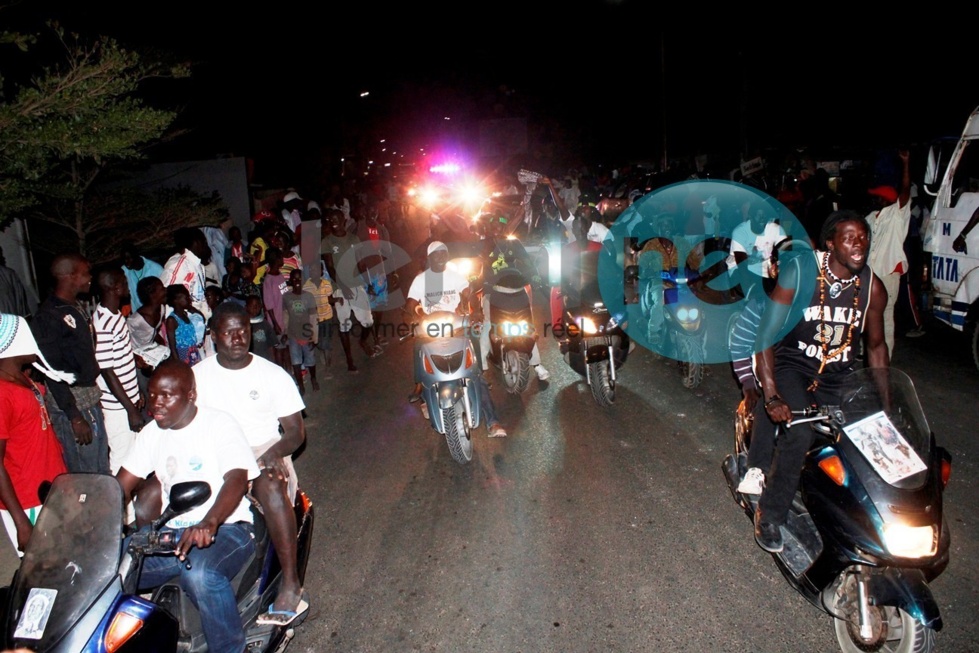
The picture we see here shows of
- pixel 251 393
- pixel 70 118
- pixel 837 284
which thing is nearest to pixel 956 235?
pixel 837 284

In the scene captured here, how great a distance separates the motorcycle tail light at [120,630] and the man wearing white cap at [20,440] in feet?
4.35

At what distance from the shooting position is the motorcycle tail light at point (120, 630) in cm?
253

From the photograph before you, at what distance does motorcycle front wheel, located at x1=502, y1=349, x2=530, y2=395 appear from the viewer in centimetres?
759

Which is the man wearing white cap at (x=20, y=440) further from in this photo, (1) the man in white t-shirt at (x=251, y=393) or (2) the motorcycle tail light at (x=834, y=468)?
(2) the motorcycle tail light at (x=834, y=468)

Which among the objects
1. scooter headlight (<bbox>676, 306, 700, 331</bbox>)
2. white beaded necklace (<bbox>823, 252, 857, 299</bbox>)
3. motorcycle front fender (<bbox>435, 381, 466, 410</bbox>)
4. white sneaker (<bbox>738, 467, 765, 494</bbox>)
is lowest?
white sneaker (<bbox>738, 467, 765, 494</bbox>)

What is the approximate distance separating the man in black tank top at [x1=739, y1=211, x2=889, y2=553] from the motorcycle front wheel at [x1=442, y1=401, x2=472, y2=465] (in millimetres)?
2576

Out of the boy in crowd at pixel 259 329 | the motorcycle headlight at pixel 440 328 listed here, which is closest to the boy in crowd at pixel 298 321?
the boy in crowd at pixel 259 329

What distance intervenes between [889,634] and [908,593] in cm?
33

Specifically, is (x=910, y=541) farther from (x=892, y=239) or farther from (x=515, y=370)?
(x=892, y=239)

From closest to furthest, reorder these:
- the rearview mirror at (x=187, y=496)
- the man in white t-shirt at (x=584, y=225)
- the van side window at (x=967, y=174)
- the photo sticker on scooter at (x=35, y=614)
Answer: the photo sticker on scooter at (x=35, y=614) → the rearview mirror at (x=187, y=496) → the van side window at (x=967, y=174) → the man in white t-shirt at (x=584, y=225)

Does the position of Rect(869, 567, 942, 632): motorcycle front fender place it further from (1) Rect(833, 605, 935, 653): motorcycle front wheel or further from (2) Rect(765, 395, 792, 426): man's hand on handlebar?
(2) Rect(765, 395, 792, 426): man's hand on handlebar

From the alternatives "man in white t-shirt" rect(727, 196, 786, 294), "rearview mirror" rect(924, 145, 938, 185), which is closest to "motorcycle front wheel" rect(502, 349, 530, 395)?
"man in white t-shirt" rect(727, 196, 786, 294)

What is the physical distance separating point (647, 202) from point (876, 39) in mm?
10434

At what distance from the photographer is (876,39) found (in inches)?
771
